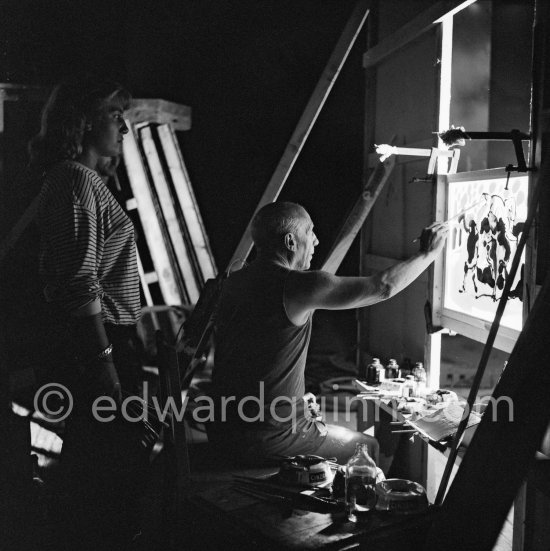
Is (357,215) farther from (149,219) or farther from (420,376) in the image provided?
(149,219)

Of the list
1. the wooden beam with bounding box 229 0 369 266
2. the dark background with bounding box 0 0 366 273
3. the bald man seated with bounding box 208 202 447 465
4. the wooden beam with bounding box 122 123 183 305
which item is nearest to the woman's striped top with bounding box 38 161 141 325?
the bald man seated with bounding box 208 202 447 465

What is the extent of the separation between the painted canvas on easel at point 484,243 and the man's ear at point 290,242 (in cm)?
96

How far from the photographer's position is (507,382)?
2.78 m

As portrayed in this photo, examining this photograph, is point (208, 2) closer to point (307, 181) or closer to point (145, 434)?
point (307, 181)

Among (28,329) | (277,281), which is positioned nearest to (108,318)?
(277,281)

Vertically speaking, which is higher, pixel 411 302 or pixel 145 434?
pixel 411 302

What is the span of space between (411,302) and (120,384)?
241 cm

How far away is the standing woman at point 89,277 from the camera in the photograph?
10.7 feet

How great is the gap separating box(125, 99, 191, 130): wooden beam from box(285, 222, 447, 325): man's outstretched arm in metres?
4.62

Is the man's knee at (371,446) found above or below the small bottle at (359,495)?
below

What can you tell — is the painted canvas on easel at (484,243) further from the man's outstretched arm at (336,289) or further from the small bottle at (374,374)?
the small bottle at (374,374)

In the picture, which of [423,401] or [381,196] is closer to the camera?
[423,401]

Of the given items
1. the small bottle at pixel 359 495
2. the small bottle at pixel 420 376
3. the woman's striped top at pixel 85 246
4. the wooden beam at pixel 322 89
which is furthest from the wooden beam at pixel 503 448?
the wooden beam at pixel 322 89

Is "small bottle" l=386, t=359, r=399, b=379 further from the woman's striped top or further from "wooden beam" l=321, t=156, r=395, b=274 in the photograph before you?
the woman's striped top
